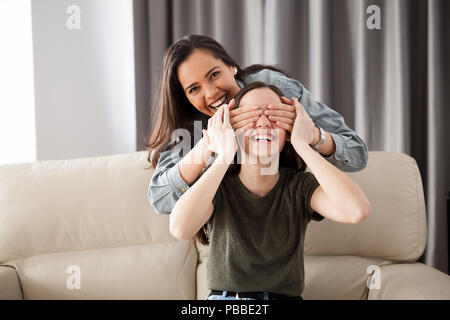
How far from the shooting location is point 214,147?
115cm

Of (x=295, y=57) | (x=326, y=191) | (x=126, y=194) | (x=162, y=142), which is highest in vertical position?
(x=295, y=57)

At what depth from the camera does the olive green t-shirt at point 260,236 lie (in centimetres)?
120

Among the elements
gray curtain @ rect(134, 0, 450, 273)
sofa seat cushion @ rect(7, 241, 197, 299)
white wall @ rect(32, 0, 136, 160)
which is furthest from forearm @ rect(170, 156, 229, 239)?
white wall @ rect(32, 0, 136, 160)

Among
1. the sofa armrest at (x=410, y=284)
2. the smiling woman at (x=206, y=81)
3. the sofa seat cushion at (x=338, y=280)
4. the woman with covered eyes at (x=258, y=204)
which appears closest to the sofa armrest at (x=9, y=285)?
the woman with covered eyes at (x=258, y=204)

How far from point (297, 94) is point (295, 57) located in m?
0.88

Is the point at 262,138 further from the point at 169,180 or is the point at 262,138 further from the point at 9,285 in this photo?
the point at 9,285

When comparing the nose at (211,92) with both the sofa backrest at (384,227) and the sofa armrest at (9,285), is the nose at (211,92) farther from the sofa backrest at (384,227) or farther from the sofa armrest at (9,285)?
the sofa armrest at (9,285)

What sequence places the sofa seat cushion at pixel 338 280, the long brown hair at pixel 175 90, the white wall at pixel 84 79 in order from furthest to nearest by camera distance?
the white wall at pixel 84 79 → the sofa seat cushion at pixel 338 280 → the long brown hair at pixel 175 90

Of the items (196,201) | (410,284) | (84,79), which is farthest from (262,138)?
(84,79)

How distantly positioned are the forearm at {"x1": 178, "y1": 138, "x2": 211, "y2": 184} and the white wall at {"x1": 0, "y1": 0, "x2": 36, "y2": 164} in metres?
1.42

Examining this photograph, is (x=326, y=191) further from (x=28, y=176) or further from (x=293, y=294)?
(x=28, y=176)

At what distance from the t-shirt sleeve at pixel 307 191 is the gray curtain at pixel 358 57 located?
104 cm

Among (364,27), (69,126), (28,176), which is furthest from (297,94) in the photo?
(69,126)

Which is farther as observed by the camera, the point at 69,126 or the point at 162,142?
the point at 69,126
